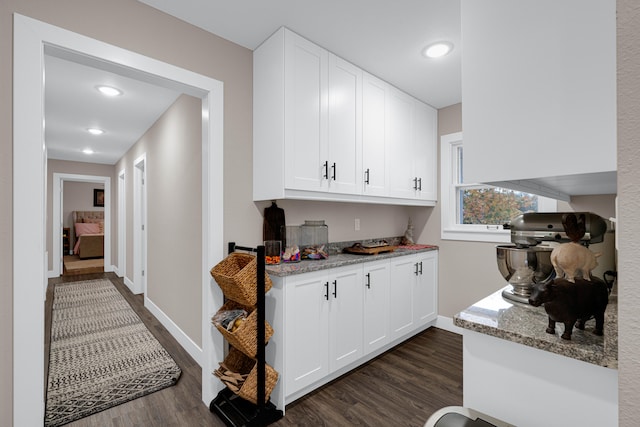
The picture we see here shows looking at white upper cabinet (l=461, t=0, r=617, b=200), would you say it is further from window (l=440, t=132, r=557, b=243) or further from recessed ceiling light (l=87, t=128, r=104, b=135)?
recessed ceiling light (l=87, t=128, r=104, b=135)

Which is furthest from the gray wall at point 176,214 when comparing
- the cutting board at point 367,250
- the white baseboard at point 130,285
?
the cutting board at point 367,250

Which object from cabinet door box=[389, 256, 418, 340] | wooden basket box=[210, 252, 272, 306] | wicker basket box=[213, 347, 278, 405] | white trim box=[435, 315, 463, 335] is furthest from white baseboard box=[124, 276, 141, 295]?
white trim box=[435, 315, 463, 335]

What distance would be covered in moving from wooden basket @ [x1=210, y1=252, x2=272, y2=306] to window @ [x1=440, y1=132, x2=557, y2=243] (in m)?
2.40

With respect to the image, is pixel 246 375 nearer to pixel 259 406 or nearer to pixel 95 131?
pixel 259 406

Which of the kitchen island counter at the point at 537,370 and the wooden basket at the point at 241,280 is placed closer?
the kitchen island counter at the point at 537,370

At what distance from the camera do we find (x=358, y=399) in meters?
2.14

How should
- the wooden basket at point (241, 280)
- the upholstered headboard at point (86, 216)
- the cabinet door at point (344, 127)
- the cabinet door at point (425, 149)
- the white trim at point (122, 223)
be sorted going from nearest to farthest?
the wooden basket at point (241, 280) < the cabinet door at point (344, 127) < the cabinet door at point (425, 149) < the white trim at point (122, 223) < the upholstered headboard at point (86, 216)

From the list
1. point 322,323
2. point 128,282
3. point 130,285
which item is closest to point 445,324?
point 322,323

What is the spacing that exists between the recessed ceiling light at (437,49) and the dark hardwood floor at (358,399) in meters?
2.56

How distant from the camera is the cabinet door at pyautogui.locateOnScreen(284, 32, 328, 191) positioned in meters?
2.07

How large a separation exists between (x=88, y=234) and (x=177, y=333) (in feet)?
24.1

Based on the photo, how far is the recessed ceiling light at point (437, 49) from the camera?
7.34 feet

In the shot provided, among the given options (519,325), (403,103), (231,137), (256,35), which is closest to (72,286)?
(231,137)

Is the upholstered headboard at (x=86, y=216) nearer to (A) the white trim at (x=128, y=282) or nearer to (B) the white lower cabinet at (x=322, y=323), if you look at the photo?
(A) the white trim at (x=128, y=282)
